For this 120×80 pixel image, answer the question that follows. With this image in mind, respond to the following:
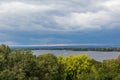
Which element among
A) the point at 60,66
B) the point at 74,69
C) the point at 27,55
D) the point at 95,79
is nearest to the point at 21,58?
the point at 27,55

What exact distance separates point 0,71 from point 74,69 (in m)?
40.4

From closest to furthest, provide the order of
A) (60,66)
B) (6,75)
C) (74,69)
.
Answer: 1. (6,75)
2. (60,66)
3. (74,69)

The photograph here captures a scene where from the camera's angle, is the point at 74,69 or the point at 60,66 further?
the point at 74,69

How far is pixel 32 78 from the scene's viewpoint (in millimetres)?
52344

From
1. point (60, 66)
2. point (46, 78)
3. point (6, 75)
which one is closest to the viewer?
point (6, 75)

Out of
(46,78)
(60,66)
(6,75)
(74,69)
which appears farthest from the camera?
(74,69)

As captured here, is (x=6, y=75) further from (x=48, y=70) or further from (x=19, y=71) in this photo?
(x=48, y=70)

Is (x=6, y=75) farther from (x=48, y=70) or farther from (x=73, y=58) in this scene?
(x=73, y=58)

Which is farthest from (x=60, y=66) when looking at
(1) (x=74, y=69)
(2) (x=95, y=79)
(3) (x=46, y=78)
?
(1) (x=74, y=69)

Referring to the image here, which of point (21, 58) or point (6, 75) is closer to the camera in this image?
point (6, 75)

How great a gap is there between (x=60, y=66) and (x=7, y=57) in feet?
42.1

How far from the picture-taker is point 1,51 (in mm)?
55531

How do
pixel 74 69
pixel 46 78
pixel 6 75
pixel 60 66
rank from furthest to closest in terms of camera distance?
pixel 74 69 < pixel 60 66 < pixel 46 78 < pixel 6 75

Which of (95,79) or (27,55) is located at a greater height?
(27,55)
